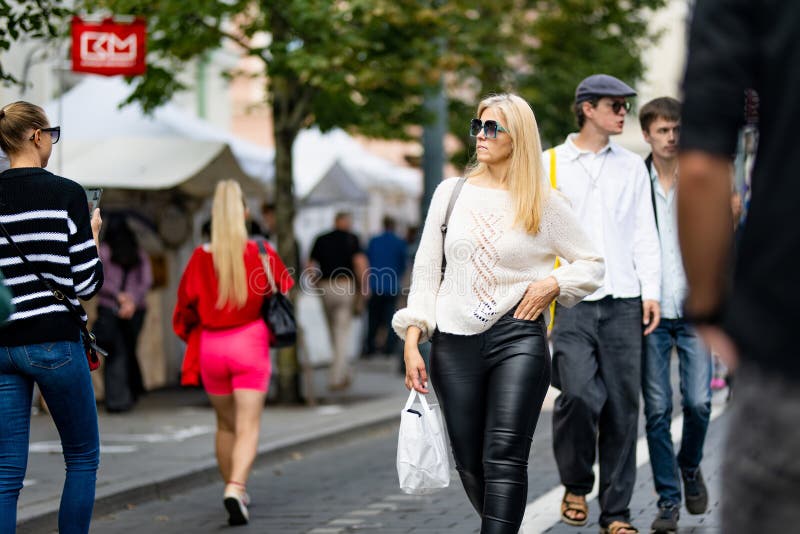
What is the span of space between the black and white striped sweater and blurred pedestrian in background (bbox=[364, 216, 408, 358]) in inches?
612

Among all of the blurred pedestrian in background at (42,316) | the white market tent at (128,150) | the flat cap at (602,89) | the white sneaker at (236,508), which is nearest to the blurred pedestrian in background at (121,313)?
the white market tent at (128,150)

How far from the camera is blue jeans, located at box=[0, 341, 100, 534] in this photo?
521 cm

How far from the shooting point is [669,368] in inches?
271

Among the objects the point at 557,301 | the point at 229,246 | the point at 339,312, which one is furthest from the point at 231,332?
the point at 339,312

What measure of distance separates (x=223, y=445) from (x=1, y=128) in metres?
3.01

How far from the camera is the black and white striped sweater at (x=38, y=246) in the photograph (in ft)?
17.1

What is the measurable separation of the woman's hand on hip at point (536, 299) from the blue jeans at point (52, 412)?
5.23 feet

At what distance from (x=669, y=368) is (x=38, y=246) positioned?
3.07 metres

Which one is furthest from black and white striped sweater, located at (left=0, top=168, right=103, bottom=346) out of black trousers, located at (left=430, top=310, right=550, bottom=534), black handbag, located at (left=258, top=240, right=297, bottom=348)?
black handbag, located at (left=258, top=240, right=297, bottom=348)

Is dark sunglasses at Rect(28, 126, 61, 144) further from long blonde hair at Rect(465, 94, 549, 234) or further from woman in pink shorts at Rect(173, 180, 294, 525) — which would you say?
woman in pink shorts at Rect(173, 180, 294, 525)

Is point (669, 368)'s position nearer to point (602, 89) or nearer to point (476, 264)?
point (602, 89)

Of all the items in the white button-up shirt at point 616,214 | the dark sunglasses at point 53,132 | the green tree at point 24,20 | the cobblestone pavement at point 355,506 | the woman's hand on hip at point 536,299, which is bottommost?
the cobblestone pavement at point 355,506

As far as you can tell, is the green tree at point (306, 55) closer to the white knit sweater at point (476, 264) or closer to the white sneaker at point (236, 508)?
the white sneaker at point (236, 508)

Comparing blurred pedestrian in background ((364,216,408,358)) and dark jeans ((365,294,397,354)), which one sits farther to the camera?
dark jeans ((365,294,397,354))
